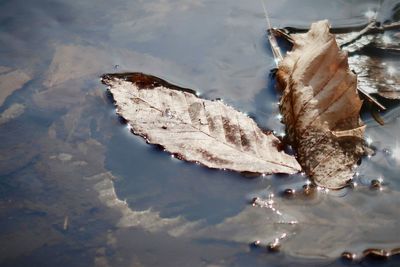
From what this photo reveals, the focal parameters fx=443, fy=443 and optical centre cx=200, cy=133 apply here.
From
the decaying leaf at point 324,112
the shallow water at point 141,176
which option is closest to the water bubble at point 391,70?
the shallow water at point 141,176

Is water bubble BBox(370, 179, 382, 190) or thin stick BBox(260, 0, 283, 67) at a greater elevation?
thin stick BBox(260, 0, 283, 67)

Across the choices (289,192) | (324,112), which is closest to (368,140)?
(324,112)

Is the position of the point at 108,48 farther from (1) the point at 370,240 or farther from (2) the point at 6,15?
(1) the point at 370,240

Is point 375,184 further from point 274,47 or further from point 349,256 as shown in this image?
point 274,47

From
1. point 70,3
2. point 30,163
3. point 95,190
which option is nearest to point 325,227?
point 95,190

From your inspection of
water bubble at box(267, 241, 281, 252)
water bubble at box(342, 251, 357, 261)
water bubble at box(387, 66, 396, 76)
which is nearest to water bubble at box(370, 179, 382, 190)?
water bubble at box(342, 251, 357, 261)

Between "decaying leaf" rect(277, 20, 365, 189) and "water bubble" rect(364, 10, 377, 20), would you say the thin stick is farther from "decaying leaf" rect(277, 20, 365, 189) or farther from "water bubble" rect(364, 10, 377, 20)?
"water bubble" rect(364, 10, 377, 20)
